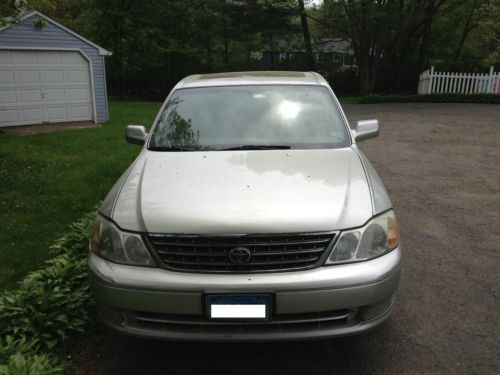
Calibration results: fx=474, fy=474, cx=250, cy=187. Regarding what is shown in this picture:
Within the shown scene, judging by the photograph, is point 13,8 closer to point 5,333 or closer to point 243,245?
point 5,333

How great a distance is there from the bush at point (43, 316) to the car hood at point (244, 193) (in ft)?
2.97

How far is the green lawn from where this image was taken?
15.6ft

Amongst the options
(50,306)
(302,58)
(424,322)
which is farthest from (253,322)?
(302,58)

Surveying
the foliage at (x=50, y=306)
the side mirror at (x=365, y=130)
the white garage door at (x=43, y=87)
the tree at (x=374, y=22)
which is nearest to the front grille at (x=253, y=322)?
the foliage at (x=50, y=306)

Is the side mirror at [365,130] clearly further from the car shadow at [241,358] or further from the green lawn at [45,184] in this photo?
the green lawn at [45,184]

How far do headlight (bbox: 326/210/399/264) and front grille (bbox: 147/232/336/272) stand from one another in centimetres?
7

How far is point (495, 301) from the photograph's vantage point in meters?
3.65

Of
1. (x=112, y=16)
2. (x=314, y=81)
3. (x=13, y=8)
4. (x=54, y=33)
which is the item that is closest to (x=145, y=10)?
(x=112, y=16)

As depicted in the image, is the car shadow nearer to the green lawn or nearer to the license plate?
the license plate

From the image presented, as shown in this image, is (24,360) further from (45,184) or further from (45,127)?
(45,127)

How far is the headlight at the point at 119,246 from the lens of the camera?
264 centimetres

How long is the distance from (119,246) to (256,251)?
79 centimetres

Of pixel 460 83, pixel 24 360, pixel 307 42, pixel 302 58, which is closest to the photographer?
pixel 24 360

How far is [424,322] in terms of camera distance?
338 centimetres
